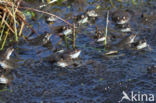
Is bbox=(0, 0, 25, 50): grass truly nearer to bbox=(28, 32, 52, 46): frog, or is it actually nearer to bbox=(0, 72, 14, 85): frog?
bbox=(28, 32, 52, 46): frog

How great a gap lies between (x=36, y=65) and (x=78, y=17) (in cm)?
211

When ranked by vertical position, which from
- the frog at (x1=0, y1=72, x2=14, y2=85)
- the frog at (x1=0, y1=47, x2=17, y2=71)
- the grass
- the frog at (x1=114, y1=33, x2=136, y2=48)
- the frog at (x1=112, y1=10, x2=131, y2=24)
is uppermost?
the frog at (x1=112, y1=10, x2=131, y2=24)

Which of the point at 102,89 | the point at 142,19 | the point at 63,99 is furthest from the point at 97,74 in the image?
the point at 142,19

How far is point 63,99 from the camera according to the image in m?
5.55

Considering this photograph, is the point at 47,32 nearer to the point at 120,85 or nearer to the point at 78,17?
the point at 78,17

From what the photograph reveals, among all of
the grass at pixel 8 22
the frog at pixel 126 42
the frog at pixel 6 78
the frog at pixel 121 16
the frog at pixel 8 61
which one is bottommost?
the frog at pixel 6 78

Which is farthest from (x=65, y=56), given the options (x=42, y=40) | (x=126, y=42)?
(x=126, y=42)

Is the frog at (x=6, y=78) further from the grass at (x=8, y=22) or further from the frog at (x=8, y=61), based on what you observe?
the grass at (x=8, y=22)

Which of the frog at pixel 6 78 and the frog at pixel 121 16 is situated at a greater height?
the frog at pixel 121 16

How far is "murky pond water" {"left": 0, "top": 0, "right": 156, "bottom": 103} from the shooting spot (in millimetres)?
5633

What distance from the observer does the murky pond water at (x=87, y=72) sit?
18.5 feet

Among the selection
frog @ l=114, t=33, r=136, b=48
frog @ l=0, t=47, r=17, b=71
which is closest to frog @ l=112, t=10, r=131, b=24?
frog @ l=114, t=33, r=136, b=48

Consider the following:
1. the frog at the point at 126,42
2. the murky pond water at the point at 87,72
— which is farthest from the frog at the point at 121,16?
the frog at the point at 126,42

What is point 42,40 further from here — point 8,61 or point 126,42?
point 126,42
